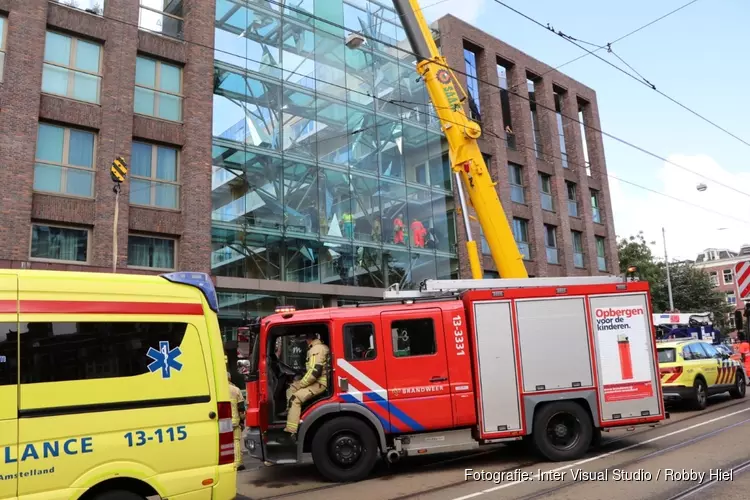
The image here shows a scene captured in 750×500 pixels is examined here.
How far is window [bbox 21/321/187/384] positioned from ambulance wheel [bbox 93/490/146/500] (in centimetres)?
91

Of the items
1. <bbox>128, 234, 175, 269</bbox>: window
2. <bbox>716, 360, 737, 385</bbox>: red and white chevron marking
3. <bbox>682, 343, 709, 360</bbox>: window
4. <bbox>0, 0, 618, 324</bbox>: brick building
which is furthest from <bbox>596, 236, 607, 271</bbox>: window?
<bbox>128, 234, 175, 269</bbox>: window

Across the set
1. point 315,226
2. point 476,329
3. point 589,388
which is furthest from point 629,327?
point 315,226

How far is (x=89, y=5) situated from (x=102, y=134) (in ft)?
13.5

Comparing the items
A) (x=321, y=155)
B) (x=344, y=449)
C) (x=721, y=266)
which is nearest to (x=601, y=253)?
(x=321, y=155)

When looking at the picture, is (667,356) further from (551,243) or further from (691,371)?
(551,243)

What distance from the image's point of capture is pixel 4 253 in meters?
13.9

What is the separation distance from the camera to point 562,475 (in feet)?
24.8

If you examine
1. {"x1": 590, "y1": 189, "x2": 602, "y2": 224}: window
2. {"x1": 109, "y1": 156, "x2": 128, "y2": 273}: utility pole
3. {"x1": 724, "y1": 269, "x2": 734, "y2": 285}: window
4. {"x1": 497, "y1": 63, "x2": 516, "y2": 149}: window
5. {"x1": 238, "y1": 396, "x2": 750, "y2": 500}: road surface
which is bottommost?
{"x1": 238, "y1": 396, "x2": 750, "y2": 500}: road surface

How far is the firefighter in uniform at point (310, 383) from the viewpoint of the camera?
7.89 m

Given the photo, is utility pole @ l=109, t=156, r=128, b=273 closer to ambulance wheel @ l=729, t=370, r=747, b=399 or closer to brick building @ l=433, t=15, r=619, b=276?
brick building @ l=433, t=15, r=619, b=276

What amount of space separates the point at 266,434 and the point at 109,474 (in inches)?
149

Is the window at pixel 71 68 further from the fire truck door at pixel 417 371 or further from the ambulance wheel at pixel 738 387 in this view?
the ambulance wheel at pixel 738 387

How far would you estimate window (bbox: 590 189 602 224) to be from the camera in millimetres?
33438

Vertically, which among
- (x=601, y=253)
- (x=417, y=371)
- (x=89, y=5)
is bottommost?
(x=417, y=371)
